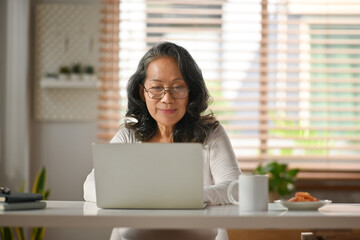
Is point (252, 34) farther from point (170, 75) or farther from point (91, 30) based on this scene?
point (170, 75)

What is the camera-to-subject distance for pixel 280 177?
3.41 m

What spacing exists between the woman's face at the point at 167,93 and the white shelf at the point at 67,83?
1.47 meters

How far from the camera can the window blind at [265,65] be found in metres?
3.77

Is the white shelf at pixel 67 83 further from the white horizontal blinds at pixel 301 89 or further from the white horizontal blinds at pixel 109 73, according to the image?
the white horizontal blinds at pixel 301 89

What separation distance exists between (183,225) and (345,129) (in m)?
2.75

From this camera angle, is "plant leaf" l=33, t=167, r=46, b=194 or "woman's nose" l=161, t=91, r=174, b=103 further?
"plant leaf" l=33, t=167, r=46, b=194

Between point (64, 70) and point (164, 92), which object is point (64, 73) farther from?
point (164, 92)

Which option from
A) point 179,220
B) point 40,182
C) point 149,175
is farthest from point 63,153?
point 179,220

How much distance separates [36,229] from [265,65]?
75.0 inches

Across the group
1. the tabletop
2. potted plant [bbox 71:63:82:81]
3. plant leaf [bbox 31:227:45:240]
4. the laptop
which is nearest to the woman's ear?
the laptop

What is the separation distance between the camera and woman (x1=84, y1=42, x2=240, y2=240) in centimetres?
217

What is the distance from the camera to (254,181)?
1459 mm

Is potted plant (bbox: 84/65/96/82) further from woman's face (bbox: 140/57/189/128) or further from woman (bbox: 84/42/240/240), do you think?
woman's face (bbox: 140/57/189/128)

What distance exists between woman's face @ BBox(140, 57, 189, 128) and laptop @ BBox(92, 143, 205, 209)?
0.74 metres
